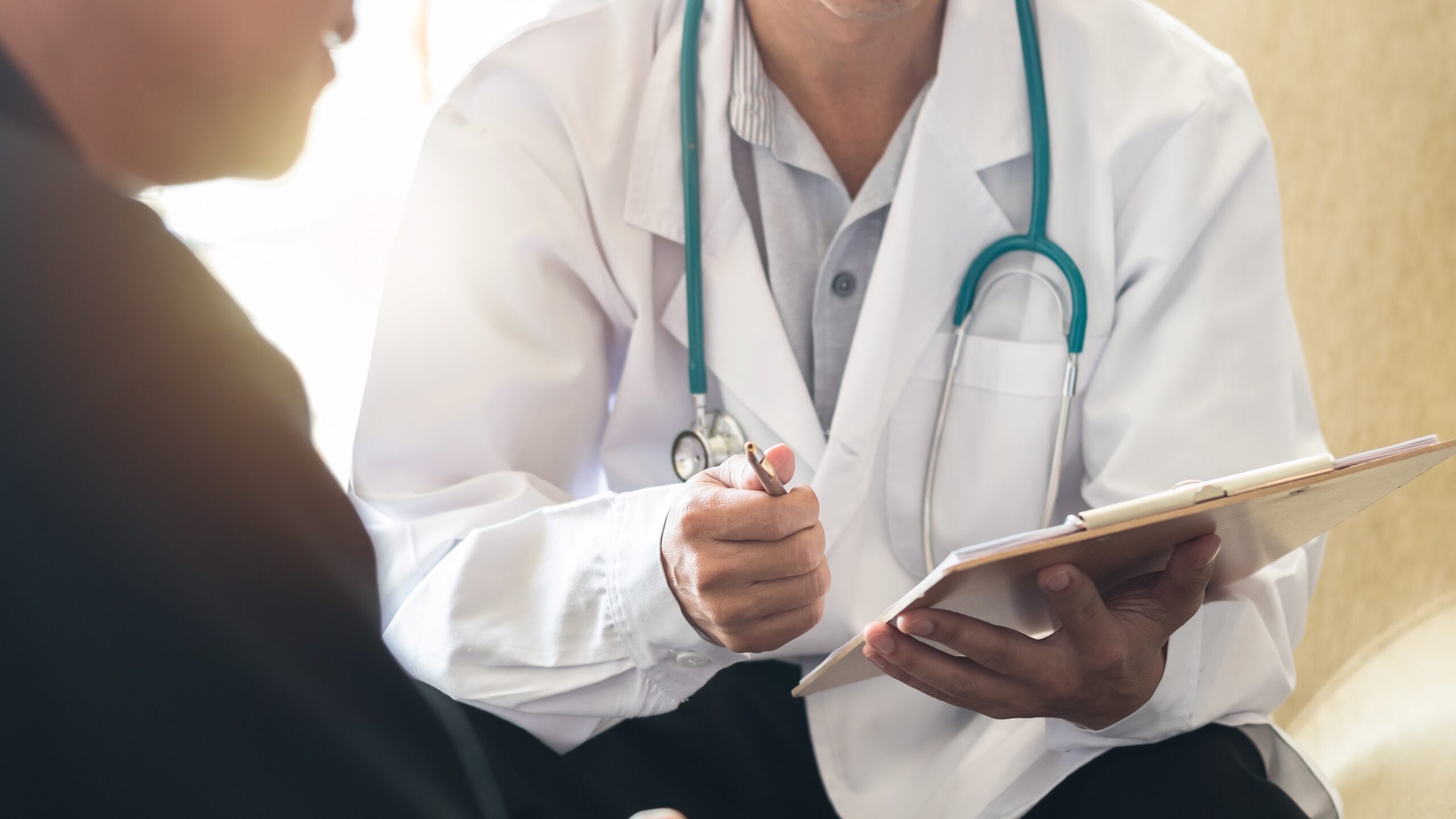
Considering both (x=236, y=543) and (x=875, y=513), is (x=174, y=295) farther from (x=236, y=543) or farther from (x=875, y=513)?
(x=875, y=513)

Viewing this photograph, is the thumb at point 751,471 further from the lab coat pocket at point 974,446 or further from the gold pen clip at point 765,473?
the lab coat pocket at point 974,446

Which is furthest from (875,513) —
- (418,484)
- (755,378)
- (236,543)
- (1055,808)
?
(236,543)

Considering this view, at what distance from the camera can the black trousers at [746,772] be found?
732 millimetres

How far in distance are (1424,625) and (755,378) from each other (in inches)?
32.9

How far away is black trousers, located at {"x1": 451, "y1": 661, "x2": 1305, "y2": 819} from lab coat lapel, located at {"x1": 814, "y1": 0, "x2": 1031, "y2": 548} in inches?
6.8

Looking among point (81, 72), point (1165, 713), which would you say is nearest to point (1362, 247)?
point (1165, 713)

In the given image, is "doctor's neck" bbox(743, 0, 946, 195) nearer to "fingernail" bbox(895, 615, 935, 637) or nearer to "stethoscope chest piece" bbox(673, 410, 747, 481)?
"stethoscope chest piece" bbox(673, 410, 747, 481)

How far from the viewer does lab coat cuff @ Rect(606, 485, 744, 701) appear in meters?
0.69

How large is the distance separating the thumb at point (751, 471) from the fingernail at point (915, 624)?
Answer: 0.35ft

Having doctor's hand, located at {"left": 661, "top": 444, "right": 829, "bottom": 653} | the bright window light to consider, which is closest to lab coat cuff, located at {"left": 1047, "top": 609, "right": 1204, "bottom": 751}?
doctor's hand, located at {"left": 661, "top": 444, "right": 829, "bottom": 653}

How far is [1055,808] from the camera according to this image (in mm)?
790

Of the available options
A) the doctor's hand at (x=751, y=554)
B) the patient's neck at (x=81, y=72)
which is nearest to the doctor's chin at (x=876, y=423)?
the doctor's hand at (x=751, y=554)

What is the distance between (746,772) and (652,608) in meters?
0.21

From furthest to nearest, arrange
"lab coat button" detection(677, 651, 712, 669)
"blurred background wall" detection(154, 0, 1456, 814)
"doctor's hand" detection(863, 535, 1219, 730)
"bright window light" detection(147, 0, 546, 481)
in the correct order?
"bright window light" detection(147, 0, 546, 481), "blurred background wall" detection(154, 0, 1456, 814), "lab coat button" detection(677, 651, 712, 669), "doctor's hand" detection(863, 535, 1219, 730)
